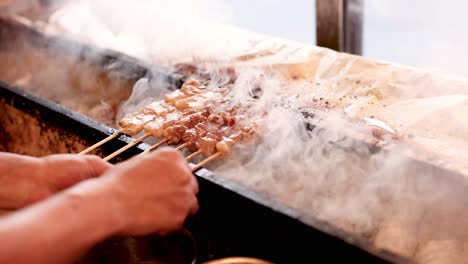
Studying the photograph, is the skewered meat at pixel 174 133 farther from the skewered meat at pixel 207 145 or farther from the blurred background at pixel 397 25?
the blurred background at pixel 397 25

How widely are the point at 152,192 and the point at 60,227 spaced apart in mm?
437

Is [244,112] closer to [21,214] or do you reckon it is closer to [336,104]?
[336,104]

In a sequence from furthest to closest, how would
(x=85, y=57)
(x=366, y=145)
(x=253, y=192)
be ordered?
(x=85, y=57), (x=366, y=145), (x=253, y=192)

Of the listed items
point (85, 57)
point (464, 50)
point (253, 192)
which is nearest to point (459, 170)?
point (253, 192)

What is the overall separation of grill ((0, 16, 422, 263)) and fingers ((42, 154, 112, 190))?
0.39m

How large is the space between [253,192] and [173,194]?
0.63 m

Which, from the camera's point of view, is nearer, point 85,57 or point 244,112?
point 244,112

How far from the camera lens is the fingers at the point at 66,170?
7.97ft

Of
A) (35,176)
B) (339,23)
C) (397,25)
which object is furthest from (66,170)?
(397,25)

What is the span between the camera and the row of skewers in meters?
3.18

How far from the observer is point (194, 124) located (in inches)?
134

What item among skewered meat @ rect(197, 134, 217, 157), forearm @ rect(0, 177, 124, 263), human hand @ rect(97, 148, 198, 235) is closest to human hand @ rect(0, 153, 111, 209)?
human hand @ rect(97, 148, 198, 235)

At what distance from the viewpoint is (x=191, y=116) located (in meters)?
3.45

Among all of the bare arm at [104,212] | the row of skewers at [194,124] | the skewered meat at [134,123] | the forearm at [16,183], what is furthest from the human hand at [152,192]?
the skewered meat at [134,123]
